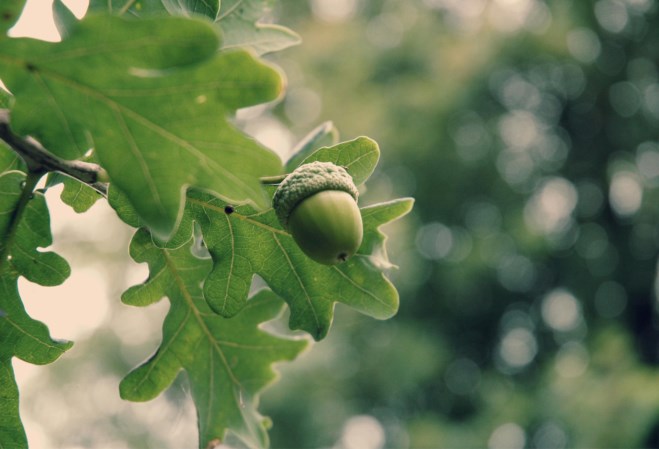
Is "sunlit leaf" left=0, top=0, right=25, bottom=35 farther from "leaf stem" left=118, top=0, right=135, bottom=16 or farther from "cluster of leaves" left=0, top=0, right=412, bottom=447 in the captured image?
"leaf stem" left=118, top=0, right=135, bottom=16

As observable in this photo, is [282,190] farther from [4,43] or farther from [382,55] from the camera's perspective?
[382,55]

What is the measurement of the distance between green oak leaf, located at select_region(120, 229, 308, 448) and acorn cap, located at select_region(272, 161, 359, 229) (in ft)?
1.21

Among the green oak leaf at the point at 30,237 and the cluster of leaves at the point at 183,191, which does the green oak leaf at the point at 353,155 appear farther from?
the green oak leaf at the point at 30,237

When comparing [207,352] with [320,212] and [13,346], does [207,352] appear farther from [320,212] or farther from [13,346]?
[320,212]

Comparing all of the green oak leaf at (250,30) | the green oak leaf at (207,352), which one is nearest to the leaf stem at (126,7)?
the green oak leaf at (250,30)

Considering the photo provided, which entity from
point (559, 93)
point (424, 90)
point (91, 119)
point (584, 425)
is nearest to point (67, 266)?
point (91, 119)

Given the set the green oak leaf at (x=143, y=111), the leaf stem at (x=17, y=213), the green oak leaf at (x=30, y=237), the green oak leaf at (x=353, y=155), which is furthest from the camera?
the green oak leaf at (x=353, y=155)

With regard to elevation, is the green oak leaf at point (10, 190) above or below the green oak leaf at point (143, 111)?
below

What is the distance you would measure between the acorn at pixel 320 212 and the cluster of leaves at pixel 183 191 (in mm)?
140

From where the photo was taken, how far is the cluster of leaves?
3.19 feet

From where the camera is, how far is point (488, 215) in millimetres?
7426

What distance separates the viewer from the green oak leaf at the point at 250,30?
1492 mm

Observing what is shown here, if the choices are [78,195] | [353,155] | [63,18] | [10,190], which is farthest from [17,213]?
[353,155]

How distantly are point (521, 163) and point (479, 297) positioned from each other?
1.55m
